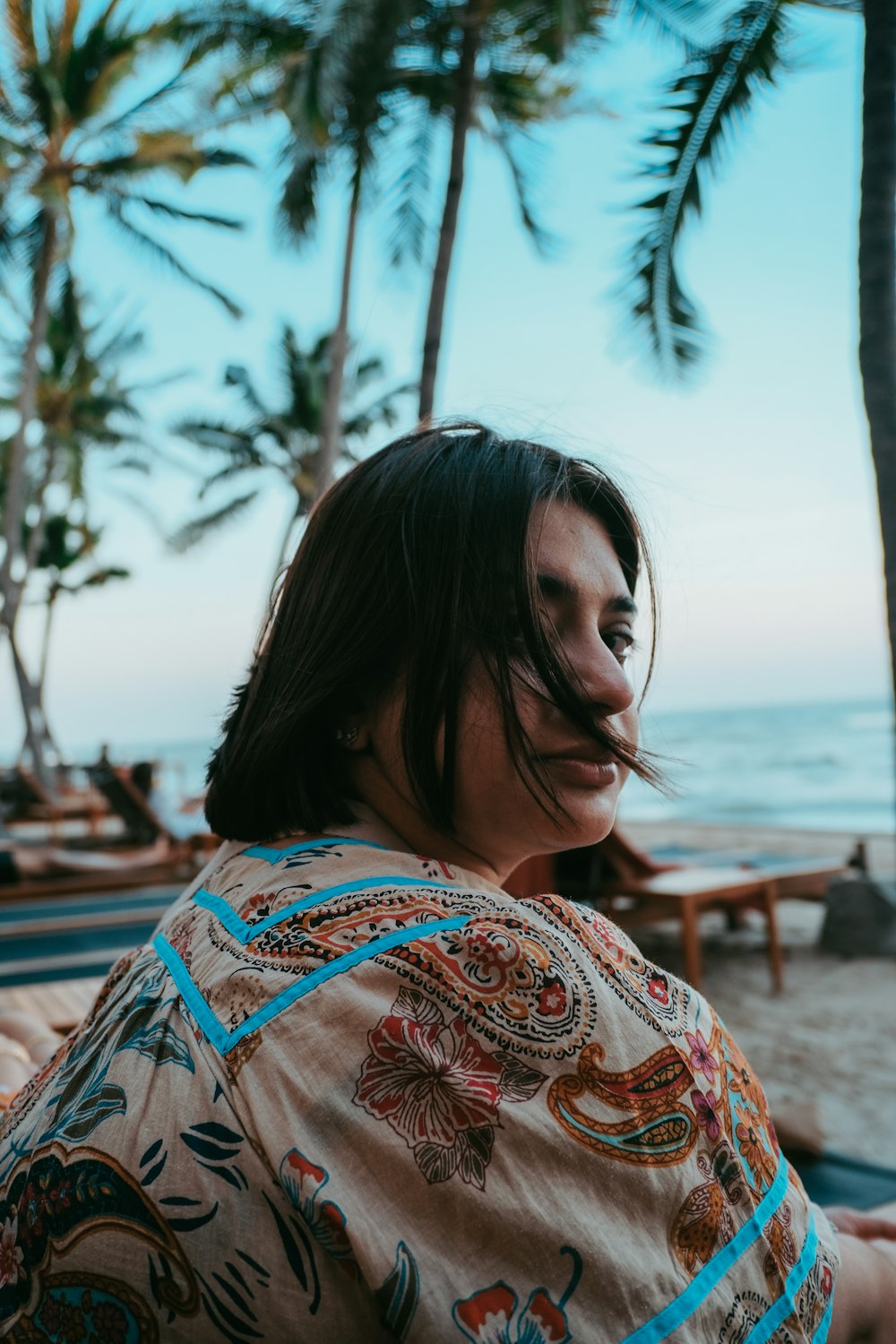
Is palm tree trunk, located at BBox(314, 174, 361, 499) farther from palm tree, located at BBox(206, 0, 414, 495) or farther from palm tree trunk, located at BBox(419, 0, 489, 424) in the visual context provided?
palm tree trunk, located at BBox(419, 0, 489, 424)

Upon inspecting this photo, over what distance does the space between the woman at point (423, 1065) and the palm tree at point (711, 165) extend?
101 inches

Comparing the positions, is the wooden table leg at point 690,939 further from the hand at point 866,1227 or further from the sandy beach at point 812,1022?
the hand at point 866,1227

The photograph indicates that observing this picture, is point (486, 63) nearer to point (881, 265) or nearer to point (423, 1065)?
point (881, 265)

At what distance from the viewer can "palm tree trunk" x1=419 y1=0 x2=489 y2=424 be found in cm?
755

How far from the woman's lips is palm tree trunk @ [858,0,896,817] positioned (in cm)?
250

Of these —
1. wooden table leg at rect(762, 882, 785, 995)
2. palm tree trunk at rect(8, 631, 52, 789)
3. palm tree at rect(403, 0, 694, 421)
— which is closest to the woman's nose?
wooden table leg at rect(762, 882, 785, 995)

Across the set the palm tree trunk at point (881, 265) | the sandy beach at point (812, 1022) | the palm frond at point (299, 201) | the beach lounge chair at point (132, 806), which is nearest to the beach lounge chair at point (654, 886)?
the sandy beach at point (812, 1022)

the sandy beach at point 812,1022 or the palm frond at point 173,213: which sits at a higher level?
the palm frond at point 173,213

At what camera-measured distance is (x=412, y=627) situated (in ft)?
3.11

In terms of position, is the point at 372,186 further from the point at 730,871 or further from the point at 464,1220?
the point at 464,1220

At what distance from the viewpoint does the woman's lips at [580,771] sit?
3.09 ft

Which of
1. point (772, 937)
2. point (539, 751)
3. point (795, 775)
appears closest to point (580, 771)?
point (539, 751)

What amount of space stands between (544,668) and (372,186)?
32.1ft

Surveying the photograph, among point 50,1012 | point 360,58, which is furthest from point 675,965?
point 360,58
